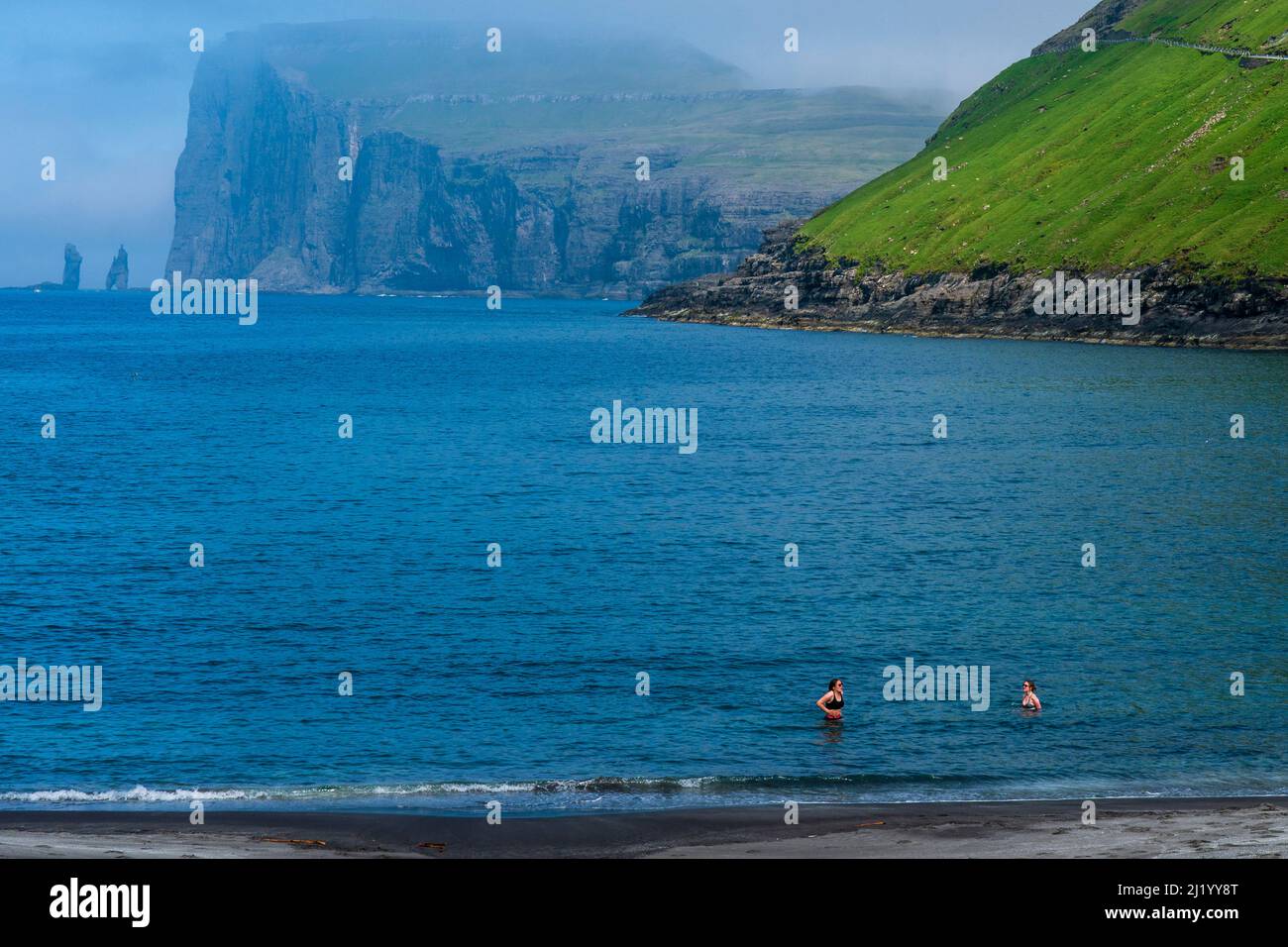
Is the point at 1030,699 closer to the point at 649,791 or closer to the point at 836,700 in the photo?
the point at 836,700

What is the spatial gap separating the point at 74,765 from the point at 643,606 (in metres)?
24.6

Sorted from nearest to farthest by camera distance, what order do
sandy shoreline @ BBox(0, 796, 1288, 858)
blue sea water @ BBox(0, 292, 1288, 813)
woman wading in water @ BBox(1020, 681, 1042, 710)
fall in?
sandy shoreline @ BBox(0, 796, 1288, 858) < blue sea water @ BBox(0, 292, 1288, 813) < woman wading in water @ BBox(1020, 681, 1042, 710)

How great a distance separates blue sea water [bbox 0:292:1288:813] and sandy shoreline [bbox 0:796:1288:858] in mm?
1931

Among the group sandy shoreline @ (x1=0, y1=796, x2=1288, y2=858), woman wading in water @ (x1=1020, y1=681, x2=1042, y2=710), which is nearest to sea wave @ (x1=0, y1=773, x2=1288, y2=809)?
sandy shoreline @ (x1=0, y1=796, x2=1288, y2=858)

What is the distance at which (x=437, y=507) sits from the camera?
8044 centimetres

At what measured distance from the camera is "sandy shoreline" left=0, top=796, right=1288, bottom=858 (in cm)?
2875

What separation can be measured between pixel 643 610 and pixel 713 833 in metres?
24.2

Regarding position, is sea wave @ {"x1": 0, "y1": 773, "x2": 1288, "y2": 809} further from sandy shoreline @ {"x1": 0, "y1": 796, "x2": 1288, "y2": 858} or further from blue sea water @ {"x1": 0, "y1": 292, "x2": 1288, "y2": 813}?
sandy shoreline @ {"x1": 0, "y1": 796, "x2": 1288, "y2": 858}

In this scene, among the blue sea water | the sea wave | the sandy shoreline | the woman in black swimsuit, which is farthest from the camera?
the woman in black swimsuit

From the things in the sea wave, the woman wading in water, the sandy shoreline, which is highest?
the woman wading in water
